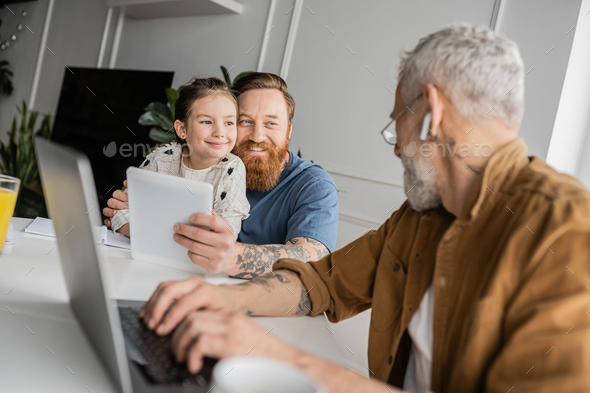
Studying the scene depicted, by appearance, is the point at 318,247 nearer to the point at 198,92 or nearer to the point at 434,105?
the point at 434,105

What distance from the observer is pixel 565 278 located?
1.89 ft

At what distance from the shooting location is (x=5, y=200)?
100cm

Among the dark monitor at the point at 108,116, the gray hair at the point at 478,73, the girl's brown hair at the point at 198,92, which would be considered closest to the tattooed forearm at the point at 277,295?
the gray hair at the point at 478,73

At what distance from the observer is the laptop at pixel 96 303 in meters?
0.52

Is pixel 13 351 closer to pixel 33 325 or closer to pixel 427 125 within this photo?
pixel 33 325

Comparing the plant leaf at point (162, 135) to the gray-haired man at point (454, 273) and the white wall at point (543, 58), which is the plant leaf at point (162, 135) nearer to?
the white wall at point (543, 58)

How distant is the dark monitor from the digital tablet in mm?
3292

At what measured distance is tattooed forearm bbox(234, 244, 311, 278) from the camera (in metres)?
1.31

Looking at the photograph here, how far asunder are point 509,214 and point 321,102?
2884 millimetres

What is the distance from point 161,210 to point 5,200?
0.35 m

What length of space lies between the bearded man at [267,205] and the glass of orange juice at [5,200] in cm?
39

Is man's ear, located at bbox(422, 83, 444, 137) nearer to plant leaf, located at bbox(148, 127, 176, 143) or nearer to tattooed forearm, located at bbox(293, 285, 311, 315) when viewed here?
tattooed forearm, located at bbox(293, 285, 311, 315)

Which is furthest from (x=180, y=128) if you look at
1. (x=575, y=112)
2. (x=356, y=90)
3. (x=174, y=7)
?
(x=174, y=7)

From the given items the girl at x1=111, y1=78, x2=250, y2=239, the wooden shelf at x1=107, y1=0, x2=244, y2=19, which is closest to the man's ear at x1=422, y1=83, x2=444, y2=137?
the girl at x1=111, y1=78, x2=250, y2=239
